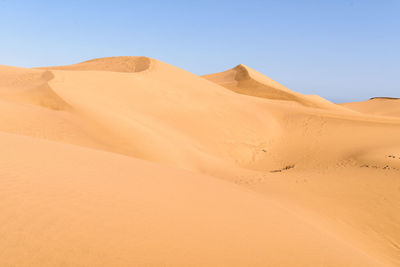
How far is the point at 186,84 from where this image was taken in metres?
19.7

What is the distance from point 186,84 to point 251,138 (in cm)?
710

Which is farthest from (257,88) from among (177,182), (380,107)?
(177,182)

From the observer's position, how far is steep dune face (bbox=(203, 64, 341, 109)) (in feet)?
97.6

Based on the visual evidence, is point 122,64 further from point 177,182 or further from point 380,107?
point 380,107

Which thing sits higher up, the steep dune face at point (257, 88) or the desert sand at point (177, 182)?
the steep dune face at point (257, 88)

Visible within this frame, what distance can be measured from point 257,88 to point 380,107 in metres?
25.3

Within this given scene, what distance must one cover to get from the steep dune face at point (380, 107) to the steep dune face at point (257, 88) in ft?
44.6

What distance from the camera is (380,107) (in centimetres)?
4541

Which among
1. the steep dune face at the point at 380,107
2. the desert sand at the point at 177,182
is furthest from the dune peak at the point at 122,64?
the steep dune face at the point at 380,107

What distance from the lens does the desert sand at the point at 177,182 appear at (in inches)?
111

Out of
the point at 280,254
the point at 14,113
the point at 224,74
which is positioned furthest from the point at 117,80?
the point at 224,74

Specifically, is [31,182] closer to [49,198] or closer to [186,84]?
[49,198]

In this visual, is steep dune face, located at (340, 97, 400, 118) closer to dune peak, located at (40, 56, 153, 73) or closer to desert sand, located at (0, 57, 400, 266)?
desert sand, located at (0, 57, 400, 266)

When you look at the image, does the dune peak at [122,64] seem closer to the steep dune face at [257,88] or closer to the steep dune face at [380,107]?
the steep dune face at [257,88]
